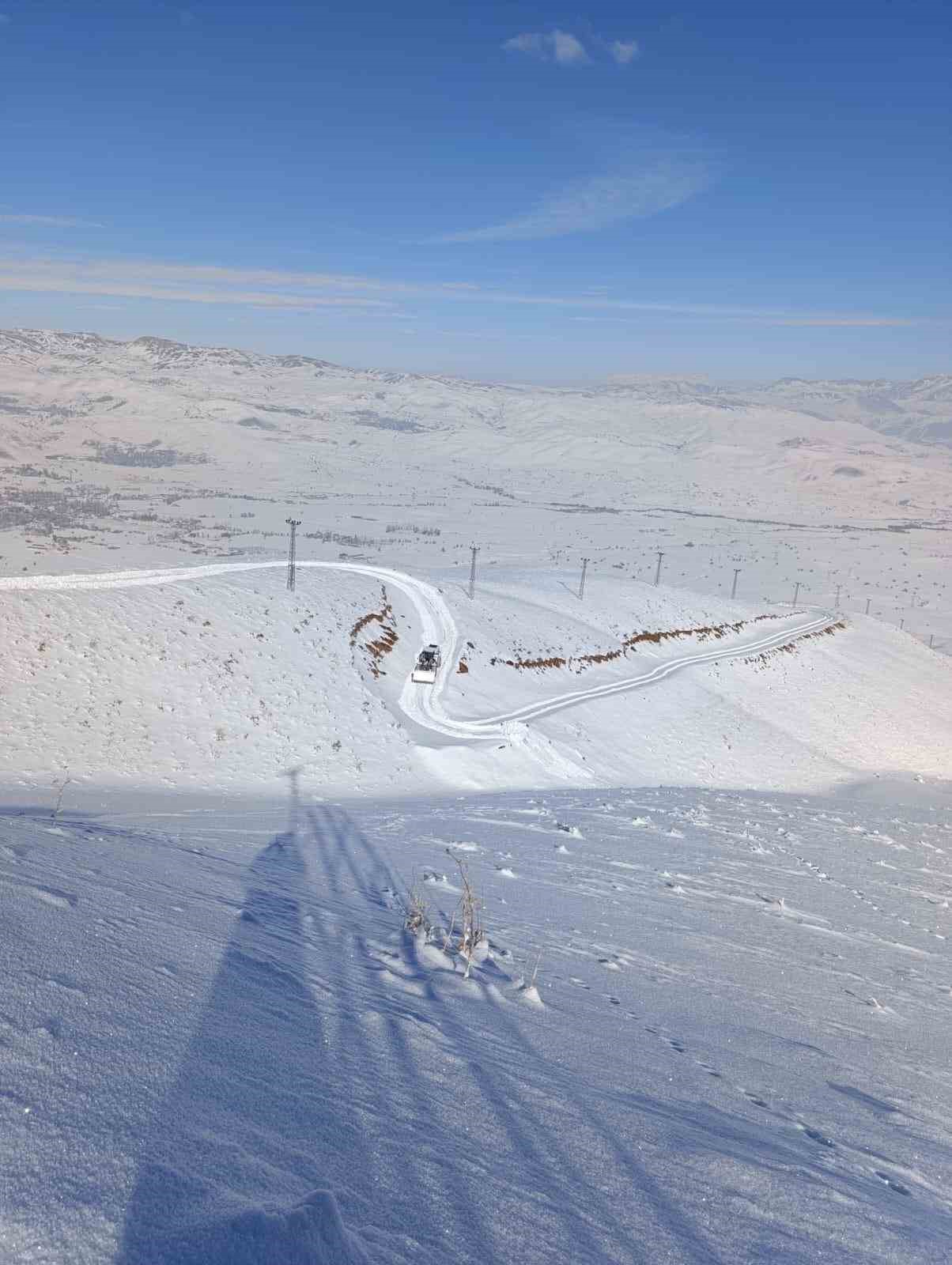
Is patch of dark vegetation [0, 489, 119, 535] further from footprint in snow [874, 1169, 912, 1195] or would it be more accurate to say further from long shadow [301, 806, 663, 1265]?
footprint in snow [874, 1169, 912, 1195]

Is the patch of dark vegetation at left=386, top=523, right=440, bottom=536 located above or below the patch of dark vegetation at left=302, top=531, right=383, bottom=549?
above

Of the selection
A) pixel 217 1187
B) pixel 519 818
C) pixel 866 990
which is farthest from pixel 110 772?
pixel 217 1187

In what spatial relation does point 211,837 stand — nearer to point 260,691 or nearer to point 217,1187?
point 217,1187

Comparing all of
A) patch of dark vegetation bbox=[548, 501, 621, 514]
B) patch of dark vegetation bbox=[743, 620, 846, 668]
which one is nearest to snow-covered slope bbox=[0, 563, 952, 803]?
patch of dark vegetation bbox=[743, 620, 846, 668]

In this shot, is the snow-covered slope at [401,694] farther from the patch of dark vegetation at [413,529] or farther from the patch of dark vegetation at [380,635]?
the patch of dark vegetation at [413,529]

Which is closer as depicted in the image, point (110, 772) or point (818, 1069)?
point (818, 1069)

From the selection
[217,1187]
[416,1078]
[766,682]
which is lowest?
[766,682]

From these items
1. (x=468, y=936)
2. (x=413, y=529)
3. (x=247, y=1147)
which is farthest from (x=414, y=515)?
(x=247, y=1147)
